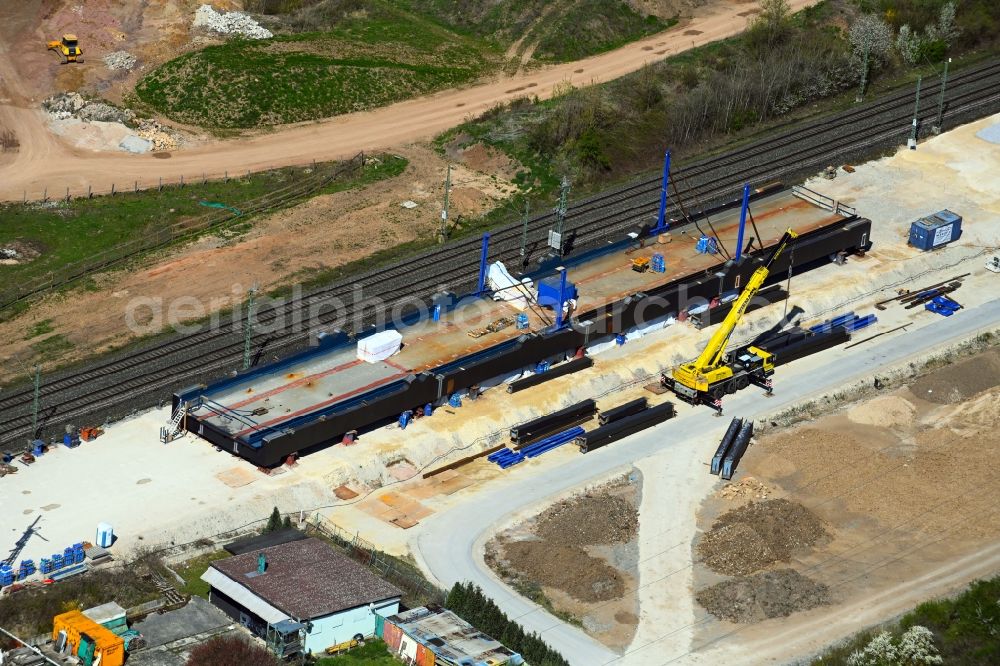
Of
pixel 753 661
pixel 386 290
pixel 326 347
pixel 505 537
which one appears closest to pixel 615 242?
pixel 386 290

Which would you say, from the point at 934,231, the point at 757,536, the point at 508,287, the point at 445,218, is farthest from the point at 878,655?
the point at 445,218

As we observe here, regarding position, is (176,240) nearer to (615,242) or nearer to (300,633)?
(615,242)

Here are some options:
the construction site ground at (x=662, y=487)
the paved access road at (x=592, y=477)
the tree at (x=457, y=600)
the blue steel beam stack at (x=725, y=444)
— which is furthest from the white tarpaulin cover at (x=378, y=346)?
the tree at (x=457, y=600)

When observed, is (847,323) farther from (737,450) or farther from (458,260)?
(458,260)

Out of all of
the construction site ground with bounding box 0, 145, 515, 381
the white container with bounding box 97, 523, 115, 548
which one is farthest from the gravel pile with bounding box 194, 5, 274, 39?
the white container with bounding box 97, 523, 115, 548

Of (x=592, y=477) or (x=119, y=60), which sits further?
(x=119, y=60)

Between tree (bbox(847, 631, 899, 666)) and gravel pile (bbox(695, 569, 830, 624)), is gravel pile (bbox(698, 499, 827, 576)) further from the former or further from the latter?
tree (bbox(847, 631, 899, 666))
